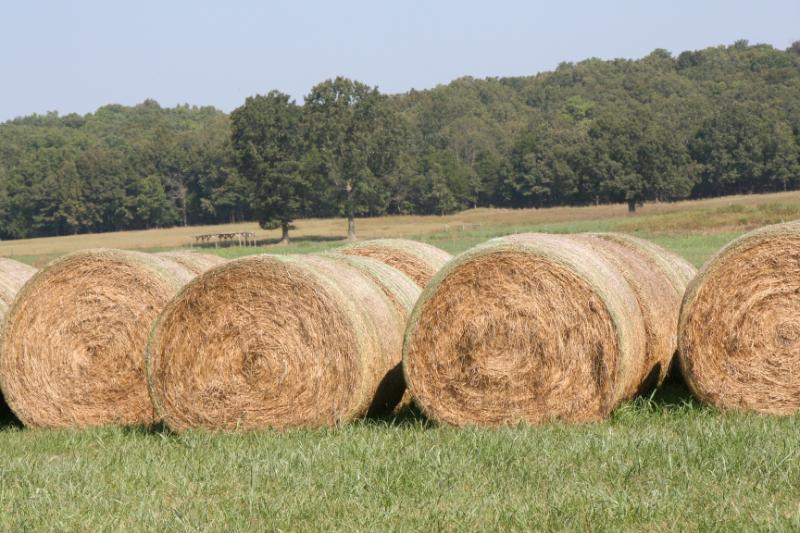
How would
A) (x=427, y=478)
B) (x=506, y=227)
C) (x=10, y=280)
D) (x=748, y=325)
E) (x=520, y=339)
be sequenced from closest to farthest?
1. (x=427, y=478)
2. (x=520, y=339)
3. (x=748, y=325)
4. (x=10, y=280)
5. (x=506, y=227)

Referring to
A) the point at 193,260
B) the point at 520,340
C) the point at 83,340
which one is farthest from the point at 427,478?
the point at 193,260

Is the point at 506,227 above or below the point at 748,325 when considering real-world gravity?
below

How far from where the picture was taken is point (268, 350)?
31.7 feet

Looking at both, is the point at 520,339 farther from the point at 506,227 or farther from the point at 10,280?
the point at 506,227

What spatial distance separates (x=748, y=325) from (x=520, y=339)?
2.03 metres

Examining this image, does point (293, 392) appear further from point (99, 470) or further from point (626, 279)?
point (626, 279)

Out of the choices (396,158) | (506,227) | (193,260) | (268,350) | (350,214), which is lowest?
(506,227)

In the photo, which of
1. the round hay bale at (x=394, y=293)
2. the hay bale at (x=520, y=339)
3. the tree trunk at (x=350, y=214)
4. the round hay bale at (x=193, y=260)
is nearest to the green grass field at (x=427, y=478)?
the hay bale at (x=520, y=339)

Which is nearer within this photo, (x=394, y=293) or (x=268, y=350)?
(x=268, y=350)

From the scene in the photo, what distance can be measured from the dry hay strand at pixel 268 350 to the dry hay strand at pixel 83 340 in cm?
96

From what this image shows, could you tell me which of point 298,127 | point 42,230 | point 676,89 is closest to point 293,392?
point 298,127

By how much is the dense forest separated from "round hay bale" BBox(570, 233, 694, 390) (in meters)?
68.6

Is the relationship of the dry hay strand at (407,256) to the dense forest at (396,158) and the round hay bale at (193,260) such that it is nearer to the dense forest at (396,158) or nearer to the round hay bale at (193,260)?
the round hay bale at (193,260)

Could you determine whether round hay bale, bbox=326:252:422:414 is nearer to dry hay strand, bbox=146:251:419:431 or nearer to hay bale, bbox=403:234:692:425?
dry hay strand, bbox=146:251:419:431
